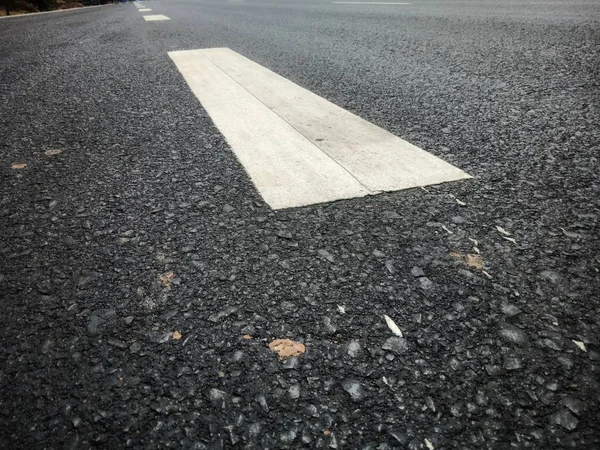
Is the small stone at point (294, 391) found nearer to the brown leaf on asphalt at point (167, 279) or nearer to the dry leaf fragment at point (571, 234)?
the brown leaf on asphalt at point (167, 279)

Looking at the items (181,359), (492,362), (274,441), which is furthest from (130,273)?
(492,362)

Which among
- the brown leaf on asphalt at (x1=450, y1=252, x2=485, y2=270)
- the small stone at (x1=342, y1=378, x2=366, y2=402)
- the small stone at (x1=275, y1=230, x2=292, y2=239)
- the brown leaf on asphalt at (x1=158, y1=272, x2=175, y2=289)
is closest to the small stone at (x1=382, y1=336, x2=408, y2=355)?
the small stone at (x1=342, y1=378, x2=366, y2=402)

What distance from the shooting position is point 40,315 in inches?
34.6

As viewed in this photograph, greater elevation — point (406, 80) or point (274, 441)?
point (406, 80)

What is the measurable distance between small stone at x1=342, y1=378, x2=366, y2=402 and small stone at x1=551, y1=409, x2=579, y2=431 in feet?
1.09

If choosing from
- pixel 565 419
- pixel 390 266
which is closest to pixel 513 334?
pixel 565 419

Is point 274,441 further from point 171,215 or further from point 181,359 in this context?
point 171,215

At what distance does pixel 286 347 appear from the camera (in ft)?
2.63

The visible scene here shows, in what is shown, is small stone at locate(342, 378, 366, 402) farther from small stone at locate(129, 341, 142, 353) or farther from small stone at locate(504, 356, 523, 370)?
small stone at locate(129, 341, 142, 353)

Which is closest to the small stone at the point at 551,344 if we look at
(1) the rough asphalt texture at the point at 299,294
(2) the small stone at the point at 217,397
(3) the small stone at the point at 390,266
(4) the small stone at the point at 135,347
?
(1) the rough asphalt texture at the point at 299,294

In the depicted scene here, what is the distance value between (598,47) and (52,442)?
4149 millimetres

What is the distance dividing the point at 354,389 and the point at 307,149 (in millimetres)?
1188

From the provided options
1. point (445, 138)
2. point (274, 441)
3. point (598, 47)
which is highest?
point (598, 47)

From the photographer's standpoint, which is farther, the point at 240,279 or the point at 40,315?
the point at 240,279
